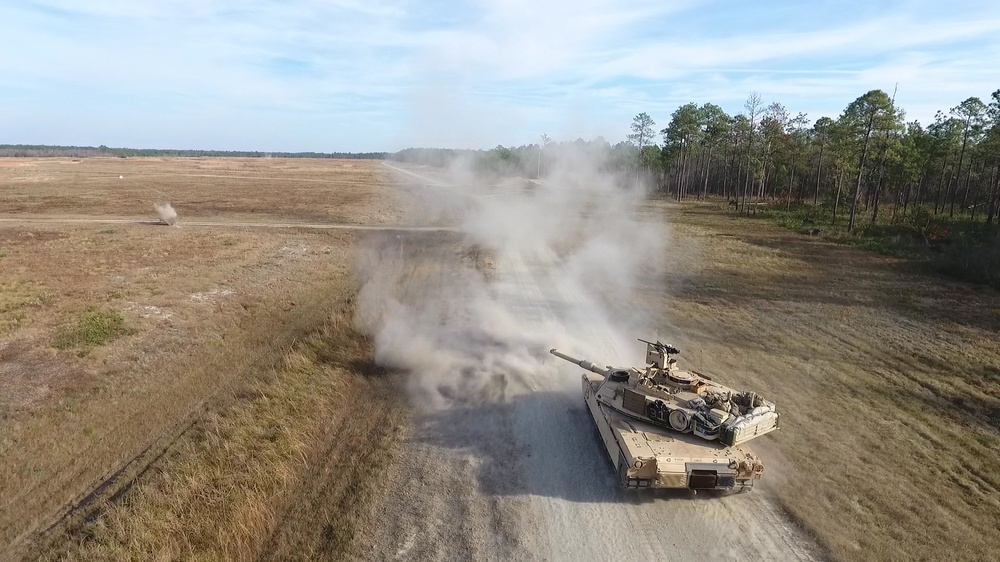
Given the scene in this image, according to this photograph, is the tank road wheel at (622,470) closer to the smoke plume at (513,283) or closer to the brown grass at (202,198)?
the smoke plume at (513,283)

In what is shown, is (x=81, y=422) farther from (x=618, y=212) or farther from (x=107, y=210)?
(x=107, y=210)

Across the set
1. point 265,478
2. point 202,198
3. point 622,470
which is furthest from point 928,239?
point 202,198

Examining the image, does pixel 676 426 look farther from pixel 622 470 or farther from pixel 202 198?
pixel 202 198

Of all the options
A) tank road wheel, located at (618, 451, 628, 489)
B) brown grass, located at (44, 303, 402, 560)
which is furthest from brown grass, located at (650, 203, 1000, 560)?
brown grass, located at (44, 303, 402, 560)

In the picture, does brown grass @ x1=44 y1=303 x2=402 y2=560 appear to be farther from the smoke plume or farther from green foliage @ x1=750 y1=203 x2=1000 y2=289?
green foliage @ x1=750 y1=203 x2=1000 y2=289

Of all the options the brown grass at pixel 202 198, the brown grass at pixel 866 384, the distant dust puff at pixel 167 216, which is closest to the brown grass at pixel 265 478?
the brown grass at pixel 866 384

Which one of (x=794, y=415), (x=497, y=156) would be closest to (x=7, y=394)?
(x=794, y=415)
